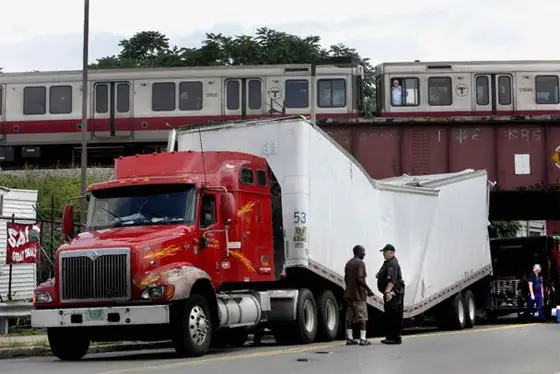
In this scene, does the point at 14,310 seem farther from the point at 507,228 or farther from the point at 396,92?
the point at 507,228

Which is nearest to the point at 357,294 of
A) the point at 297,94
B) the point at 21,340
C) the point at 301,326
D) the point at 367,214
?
the point at 301,326

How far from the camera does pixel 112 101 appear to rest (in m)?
37.8

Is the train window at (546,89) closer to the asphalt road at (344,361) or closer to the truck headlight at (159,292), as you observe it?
the asphalt road at (344,361)

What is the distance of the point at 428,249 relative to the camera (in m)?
23.9

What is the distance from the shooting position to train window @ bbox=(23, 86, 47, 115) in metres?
38.2

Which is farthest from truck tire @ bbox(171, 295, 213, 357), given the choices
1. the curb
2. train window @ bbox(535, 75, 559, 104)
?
train window @ bbox(535, 75, 559, 104)

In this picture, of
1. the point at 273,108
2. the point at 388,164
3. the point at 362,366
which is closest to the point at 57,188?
the point at 273,108

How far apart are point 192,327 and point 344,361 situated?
2346 millimetres

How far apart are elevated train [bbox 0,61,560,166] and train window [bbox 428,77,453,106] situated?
0.03 metres

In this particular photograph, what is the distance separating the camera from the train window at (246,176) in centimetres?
1766

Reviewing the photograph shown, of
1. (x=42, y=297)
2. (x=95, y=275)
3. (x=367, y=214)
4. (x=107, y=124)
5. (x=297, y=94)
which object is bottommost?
(x=42, y=297)

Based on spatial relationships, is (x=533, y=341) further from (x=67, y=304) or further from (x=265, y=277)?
(x=67, y=304)

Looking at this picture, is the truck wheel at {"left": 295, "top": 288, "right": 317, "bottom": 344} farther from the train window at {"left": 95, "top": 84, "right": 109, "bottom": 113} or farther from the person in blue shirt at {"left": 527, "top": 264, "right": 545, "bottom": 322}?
Result: the train window at {"left": 95, "top": 84, "right": 109, "bottom": 113}

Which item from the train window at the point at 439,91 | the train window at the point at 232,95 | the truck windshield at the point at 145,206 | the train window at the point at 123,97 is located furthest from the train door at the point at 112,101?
the truck windshield at the point at 145,206
